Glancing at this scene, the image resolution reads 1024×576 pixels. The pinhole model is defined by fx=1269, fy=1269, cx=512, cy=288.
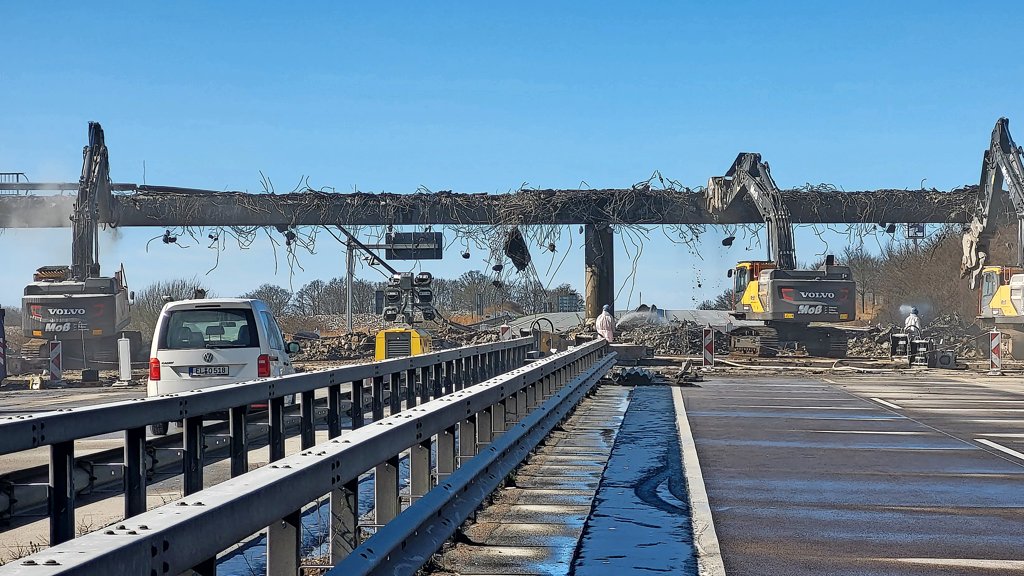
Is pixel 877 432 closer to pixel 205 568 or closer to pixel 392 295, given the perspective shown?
pixel 205 568

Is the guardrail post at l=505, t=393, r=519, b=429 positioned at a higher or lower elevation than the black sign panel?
lower

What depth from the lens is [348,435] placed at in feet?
19.9

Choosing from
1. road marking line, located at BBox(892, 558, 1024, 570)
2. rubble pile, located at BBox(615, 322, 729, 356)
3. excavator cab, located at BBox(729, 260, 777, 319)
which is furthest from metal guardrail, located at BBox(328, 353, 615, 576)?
rubble pile, located at BBox(615, 322, 729, 356)

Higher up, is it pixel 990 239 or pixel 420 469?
pixel 990 239

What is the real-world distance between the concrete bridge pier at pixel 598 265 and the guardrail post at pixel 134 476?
38.2m

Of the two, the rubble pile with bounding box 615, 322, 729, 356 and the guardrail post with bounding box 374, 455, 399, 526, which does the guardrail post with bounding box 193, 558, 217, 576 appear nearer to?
the guardrail post with bounding box 374, 455, 399, 526

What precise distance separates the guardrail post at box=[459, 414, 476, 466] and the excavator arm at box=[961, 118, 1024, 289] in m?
34.2

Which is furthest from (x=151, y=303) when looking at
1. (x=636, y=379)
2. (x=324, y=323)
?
(x=636, y=379)

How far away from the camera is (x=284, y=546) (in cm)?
499

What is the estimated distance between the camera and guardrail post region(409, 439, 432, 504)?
745cm

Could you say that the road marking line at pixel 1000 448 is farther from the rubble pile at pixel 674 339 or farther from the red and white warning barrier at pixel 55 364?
the rubble pile at pixel 674 339

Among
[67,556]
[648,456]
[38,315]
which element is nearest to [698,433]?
[648,456]

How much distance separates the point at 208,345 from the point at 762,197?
29.1 meters

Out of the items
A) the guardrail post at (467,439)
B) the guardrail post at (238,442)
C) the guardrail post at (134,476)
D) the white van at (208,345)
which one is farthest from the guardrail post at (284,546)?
the white van at (208,345)
